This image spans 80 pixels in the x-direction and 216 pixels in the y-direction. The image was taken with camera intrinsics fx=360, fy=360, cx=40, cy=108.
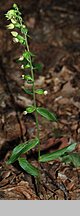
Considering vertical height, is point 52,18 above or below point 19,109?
above

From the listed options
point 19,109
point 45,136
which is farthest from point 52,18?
point 45,136

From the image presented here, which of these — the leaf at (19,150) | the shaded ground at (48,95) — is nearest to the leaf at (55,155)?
Result: the leaf at (19,150)

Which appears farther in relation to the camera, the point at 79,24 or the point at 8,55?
the point at 79,24

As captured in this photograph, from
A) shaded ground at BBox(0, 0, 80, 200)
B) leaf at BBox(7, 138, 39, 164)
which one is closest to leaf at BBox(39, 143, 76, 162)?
leaf at BBox(7, 138, 39, 164)

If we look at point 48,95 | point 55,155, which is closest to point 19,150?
point 55,155

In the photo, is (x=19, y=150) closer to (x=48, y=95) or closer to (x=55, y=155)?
(x=55, y=155)

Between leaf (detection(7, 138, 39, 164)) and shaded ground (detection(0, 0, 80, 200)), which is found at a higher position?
leaf (detection(7, 138, 39, 164))

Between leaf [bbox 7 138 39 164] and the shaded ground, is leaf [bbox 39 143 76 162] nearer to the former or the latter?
leaf [bbox 7 138 39 164]

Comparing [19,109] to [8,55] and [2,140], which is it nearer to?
[2,140]
